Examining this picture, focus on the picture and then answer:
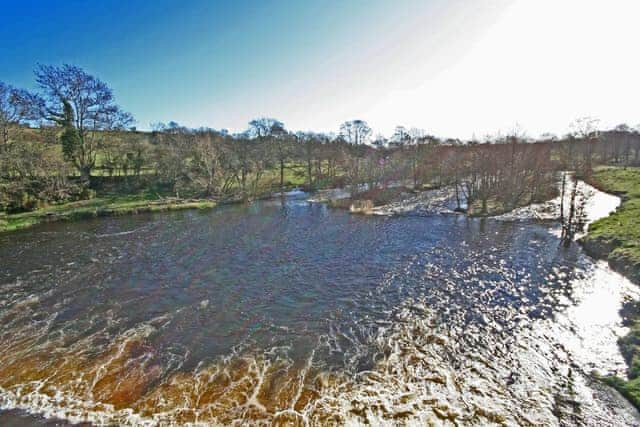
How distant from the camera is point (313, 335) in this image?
900cm

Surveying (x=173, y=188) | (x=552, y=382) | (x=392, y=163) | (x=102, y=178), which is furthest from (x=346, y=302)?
(x=102, y=178)

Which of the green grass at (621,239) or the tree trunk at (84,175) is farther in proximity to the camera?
the tree trunk at (84,175)

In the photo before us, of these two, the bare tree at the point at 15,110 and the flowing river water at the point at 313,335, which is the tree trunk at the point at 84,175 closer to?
the bare tree at the point at 15,110

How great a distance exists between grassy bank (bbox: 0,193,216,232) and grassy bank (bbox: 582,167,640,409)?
33.8m

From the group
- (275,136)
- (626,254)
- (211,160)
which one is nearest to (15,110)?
(211,160)

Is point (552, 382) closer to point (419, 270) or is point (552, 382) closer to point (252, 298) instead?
point (419, 270)

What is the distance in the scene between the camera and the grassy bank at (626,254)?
21.4 ft

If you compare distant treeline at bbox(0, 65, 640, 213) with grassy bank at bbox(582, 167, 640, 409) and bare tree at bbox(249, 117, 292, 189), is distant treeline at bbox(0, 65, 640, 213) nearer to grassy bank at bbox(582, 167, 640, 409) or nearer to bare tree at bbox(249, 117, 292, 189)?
bare tree at bbox(249, 117, 292, 189)

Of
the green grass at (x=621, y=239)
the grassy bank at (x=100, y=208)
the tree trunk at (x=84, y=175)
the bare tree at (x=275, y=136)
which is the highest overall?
the bare tree at (x=275, y=136)

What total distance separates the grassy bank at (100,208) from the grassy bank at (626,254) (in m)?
33.8

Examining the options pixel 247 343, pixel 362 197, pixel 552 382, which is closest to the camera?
pixel 552 382

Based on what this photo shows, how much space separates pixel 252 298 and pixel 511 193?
29.7 meters

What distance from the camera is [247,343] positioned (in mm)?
8648

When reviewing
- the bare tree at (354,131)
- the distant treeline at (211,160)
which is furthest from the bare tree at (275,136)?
the bare tree at (354,131)
